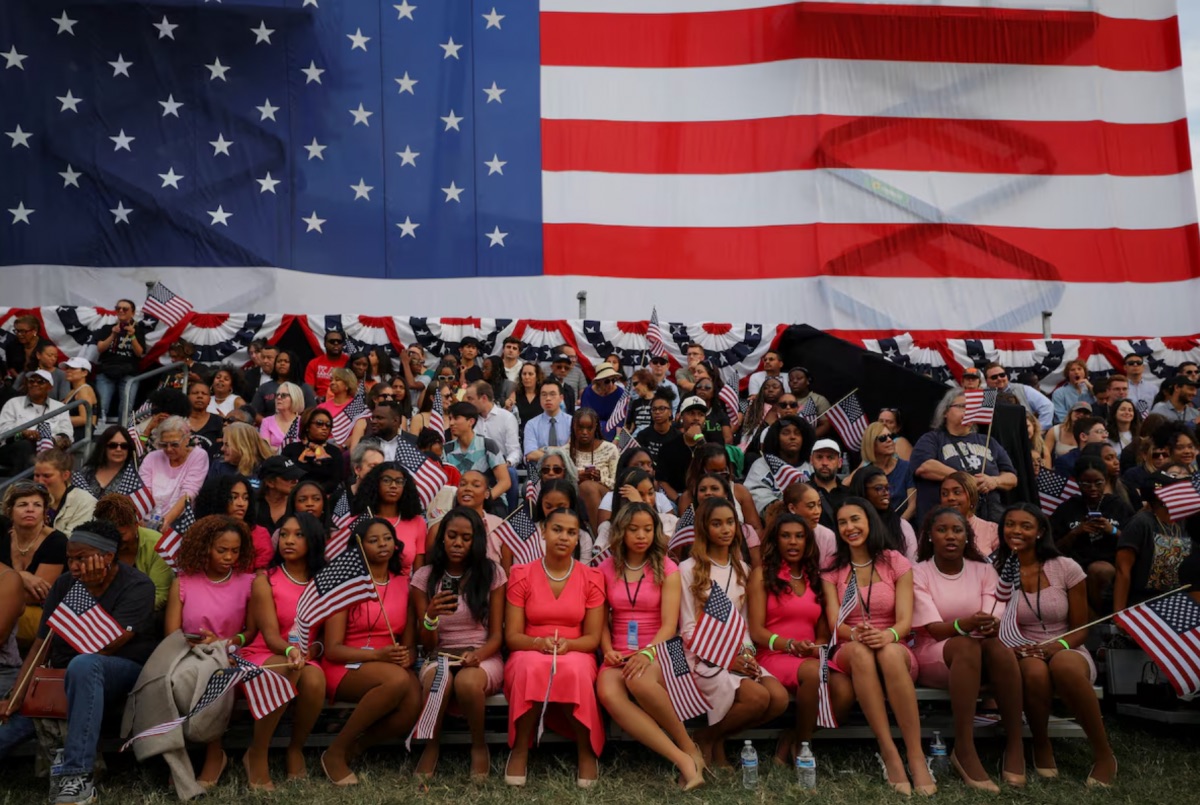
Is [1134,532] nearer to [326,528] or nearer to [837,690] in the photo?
[837,690]

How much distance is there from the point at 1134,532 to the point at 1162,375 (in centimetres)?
828

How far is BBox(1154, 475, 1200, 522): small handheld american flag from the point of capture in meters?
6.54

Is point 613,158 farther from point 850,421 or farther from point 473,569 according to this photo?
point 473,569

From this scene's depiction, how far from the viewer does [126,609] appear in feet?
19.6

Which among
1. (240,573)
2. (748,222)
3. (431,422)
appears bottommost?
(240,573)

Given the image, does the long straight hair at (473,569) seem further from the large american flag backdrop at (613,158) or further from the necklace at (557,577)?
the large american flag backdrop at (613,158)

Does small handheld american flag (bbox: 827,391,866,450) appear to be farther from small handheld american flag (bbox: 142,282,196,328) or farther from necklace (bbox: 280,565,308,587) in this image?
small handheld american flag (bbox: 142,282,196,328)

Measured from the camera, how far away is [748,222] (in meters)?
15.5

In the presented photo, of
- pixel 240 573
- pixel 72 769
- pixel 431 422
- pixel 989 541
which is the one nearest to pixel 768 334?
pixel 431 422

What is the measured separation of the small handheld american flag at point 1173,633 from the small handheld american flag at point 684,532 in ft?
7.03

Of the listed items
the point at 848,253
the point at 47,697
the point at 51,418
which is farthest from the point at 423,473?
the point at 848,253

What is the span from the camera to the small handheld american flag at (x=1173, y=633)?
572 cm

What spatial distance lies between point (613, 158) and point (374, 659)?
10355mm

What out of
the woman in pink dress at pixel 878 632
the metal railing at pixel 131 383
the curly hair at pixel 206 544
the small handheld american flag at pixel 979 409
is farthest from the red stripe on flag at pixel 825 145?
the curly hair at pixel 206 544
